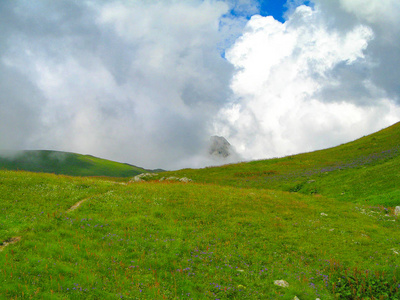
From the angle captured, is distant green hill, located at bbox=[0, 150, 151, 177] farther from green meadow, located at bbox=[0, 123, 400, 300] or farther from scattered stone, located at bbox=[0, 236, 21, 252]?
scattered stone, located at bbox=[0, 236, 21, 252]

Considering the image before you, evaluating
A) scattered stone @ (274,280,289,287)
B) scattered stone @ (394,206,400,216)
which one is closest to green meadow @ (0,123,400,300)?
scattered stone @ (274,280,289,287)

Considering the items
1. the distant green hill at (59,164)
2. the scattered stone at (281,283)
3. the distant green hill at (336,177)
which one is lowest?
the scattered stone at (281,283)

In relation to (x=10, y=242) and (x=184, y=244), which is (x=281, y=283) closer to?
(x=184, y=244)

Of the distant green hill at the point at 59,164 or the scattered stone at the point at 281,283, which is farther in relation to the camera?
the distant green hill at the point at 59,164

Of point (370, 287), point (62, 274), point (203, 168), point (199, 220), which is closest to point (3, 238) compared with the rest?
point (62, 274)

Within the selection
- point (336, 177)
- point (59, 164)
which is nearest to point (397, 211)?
point (336, 177)

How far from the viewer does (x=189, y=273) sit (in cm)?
1181

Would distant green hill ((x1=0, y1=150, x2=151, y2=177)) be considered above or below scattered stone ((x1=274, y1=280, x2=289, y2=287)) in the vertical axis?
above

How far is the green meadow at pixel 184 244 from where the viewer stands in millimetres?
10438

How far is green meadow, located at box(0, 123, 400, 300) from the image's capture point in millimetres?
10438

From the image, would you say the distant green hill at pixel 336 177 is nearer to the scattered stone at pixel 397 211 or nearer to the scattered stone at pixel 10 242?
the scattered stone at pixel 397 211

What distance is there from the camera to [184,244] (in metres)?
14.8

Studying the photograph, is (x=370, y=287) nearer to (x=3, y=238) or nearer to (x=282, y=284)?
(x=282, y=284)

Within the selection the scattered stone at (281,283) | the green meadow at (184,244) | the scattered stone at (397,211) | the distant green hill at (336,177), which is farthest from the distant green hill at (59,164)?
the scattered stone at (281,283)
